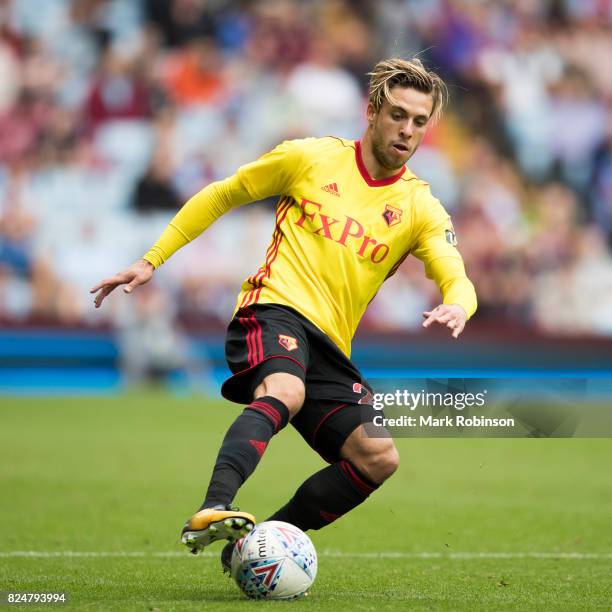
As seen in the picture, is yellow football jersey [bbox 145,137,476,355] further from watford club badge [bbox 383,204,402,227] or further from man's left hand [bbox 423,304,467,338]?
man's left hand [bbox 423,304,467,338]

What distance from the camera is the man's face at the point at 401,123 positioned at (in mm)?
5699

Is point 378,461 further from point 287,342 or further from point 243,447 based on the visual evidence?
point 243,447

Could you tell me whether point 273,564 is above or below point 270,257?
below

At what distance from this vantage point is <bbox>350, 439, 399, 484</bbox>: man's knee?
221 inches

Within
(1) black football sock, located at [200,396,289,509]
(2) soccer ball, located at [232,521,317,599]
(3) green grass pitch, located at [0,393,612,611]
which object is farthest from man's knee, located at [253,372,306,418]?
(3) green grass pitch, located at [0,393,612,611]

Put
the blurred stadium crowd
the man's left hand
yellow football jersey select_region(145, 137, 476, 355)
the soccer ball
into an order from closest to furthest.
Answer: the man's left hand < the soccer ball < yellow football jersey select_region(145, 137, 476, 355) < the blurred stadium crowd

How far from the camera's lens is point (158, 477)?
1050cm

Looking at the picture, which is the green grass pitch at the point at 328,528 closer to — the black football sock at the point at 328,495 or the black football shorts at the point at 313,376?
the black football sock at the point at 328,495

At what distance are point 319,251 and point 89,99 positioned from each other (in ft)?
48.6

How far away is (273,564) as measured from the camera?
5.20 metres

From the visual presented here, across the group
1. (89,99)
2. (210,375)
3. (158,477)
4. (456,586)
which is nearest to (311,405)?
(456,586)

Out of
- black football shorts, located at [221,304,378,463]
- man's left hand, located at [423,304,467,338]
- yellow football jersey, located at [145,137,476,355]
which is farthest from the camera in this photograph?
yellow football jersey, located at [145,137,476,355]

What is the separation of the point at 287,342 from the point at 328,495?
31.8 inches

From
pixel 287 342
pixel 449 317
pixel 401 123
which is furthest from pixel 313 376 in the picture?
pixel 401 123
